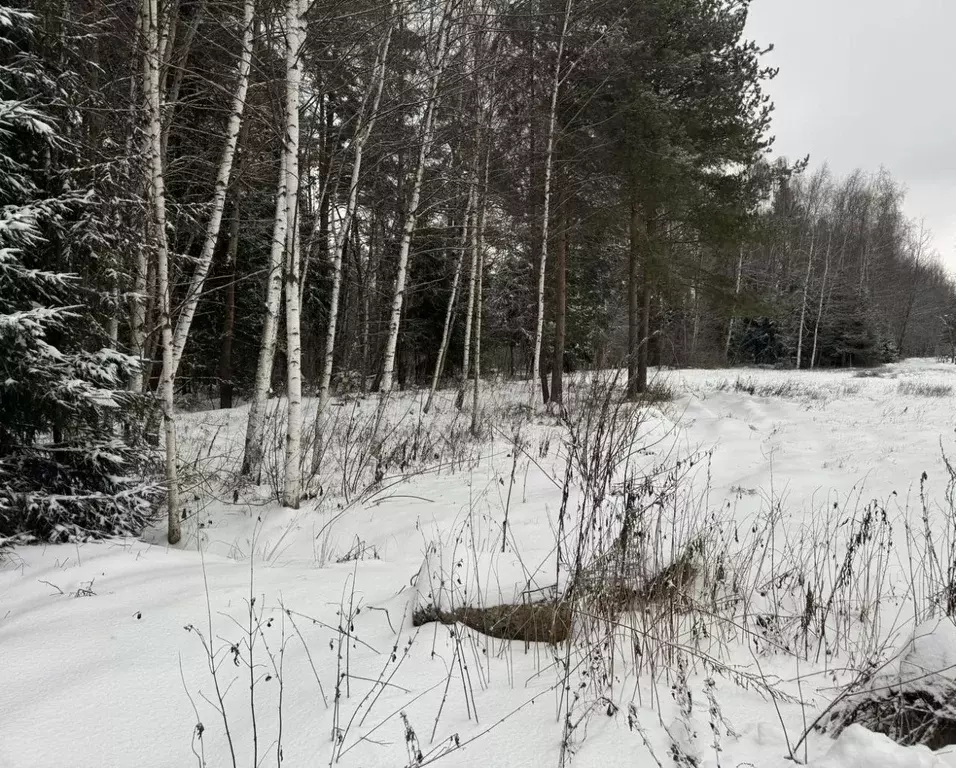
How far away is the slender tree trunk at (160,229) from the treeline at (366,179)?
0.08 ft

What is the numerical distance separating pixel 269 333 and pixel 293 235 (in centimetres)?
123

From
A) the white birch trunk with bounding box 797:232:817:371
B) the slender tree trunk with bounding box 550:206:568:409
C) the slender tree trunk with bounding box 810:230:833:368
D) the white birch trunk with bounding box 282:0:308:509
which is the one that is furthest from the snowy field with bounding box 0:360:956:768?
the slender tree trunk with bounding box 810:230:833:368

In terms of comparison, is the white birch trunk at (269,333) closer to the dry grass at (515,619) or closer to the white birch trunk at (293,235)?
Result: the white birch trunk at (293,235)

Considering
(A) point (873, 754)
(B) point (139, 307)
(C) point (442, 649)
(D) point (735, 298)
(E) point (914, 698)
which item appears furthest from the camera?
(D) point (735, 298)

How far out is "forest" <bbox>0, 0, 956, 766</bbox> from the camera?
2.62 m

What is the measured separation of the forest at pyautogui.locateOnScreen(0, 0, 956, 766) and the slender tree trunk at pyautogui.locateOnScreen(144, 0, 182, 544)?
37 millimetres

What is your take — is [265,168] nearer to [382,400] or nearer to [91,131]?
[91,131]

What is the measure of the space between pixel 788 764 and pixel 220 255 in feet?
47.3

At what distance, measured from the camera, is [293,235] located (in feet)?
16.1

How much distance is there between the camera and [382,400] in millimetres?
6938

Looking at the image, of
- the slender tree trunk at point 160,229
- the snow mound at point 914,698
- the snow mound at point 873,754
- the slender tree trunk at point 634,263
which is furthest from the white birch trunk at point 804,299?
the snow mound at point 873,754

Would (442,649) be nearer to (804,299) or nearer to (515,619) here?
(515,619)

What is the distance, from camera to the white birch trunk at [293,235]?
4.73 meters

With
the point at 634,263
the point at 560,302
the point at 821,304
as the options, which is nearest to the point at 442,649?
the point at 560,302
